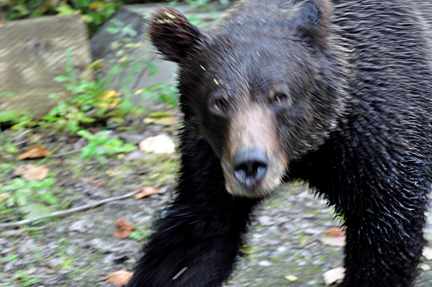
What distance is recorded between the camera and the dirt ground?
4453mm

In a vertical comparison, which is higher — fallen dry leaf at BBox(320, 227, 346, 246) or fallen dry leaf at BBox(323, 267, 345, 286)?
fallen dry leaf at BBox(323, 267, 345, 286)

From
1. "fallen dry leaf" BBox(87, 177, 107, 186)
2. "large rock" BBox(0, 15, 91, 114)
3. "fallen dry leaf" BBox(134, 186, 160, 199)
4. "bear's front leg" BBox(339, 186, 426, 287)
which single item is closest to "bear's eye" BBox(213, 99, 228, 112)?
"bear's front leg" BBox(339, 186, 426, 287)

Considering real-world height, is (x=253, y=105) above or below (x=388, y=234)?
above

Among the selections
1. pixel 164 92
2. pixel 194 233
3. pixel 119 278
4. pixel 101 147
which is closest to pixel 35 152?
pixel 101 147

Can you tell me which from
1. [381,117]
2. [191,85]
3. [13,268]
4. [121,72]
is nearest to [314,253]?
[381,117]

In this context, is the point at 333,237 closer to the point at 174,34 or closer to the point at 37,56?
the point at 174,34

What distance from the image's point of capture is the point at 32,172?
5848 mm

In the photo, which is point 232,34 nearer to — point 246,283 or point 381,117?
point 381,117

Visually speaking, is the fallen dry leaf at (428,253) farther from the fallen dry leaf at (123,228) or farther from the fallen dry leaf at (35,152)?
the fallen dry leaf at (35,152)

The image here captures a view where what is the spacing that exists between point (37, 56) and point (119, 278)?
3.65 meters

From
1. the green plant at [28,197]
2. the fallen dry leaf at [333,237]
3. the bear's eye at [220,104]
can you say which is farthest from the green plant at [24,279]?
the fallen dry leaf at [333,237]

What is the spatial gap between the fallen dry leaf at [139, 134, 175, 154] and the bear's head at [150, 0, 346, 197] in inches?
107

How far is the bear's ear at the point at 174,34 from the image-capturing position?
11.0 ft

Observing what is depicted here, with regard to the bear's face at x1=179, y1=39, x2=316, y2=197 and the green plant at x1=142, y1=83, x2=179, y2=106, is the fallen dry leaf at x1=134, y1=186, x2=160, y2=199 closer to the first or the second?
the green plant at x1=142, y1=83, x2=179, y2=106
